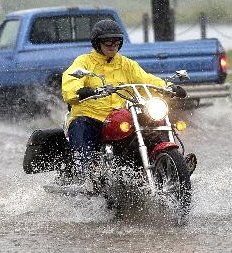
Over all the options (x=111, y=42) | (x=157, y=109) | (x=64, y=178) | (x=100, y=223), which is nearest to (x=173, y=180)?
(x=157, y=109)

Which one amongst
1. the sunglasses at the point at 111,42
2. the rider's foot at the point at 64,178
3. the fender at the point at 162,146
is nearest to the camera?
the fender at the point at 162,146

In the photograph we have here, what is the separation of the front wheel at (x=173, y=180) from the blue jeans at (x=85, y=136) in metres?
0.67

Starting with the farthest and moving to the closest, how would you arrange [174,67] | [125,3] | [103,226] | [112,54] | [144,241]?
1. [125,3]
2. [174,67]
3. [112,54]
4. [103,226]
5. [144,241]

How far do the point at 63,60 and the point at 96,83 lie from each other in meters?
7.41

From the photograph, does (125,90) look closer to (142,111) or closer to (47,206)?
(142,111)

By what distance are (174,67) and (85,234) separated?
849 cm

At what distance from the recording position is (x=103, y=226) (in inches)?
358

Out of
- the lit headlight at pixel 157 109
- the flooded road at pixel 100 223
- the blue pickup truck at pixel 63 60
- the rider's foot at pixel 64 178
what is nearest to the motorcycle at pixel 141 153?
the lit headlight at pixel 157 109

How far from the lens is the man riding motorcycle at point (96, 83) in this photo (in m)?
9.56

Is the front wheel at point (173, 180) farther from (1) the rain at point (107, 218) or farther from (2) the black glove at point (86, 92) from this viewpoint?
(2) the black glove at point (86, 92)

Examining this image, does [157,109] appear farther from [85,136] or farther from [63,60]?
[63,60]

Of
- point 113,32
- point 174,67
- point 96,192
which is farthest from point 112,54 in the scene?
point 174,67

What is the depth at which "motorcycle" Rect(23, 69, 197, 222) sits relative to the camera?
8859mm

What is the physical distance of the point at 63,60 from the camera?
17.1 meters
